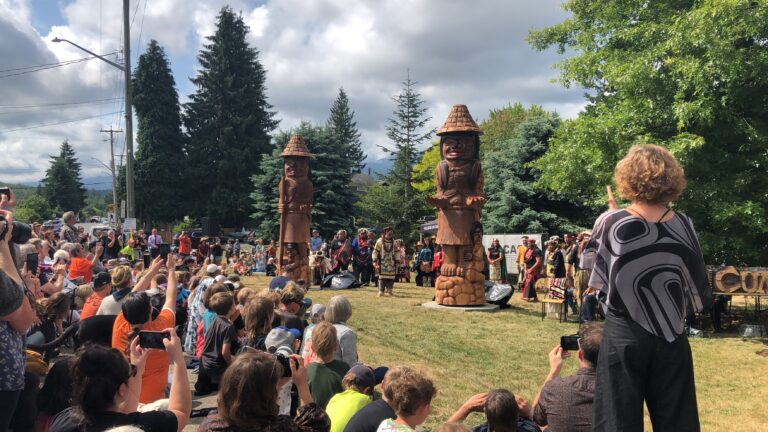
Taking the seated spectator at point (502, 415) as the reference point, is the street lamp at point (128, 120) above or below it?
above

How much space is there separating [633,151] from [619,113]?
32.4ft

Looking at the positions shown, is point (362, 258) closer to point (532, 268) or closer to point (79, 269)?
point (532, 268)

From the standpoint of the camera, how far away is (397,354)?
8.28m

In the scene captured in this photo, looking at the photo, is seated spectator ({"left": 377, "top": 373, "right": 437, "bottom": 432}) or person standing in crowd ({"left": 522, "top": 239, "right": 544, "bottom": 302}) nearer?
seated spectator ({"left": 377, "top": 373, "right": 437, "bottom": 432})

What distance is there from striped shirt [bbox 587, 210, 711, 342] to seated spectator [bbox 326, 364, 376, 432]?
5.91 ft

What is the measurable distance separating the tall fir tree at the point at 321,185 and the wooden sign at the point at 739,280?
22361mm

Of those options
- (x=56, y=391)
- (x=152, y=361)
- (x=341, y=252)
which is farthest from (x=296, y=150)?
(x=56, y=391)

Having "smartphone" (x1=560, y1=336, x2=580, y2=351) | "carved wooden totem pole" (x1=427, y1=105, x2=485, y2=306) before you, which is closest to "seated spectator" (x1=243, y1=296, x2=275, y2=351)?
"smartphone" (x1=560, y1=336, x2=580, y2=351)

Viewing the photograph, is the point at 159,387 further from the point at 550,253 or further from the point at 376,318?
the point at 550,253

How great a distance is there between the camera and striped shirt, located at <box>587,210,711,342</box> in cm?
251

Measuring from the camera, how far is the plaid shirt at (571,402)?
3.25 metres

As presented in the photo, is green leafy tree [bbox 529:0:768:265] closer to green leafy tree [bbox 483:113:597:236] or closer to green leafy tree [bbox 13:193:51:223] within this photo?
green leafy tree [bbox 483:113:597:236]

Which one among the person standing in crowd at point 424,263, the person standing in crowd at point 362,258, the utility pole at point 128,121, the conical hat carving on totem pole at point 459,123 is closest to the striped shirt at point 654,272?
the conical hat carving on totem pole at point 459,123

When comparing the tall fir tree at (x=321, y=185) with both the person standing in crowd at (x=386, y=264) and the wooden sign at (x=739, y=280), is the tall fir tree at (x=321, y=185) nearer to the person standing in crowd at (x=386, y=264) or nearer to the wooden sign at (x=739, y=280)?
the person standing in crowd at (x=386, y=264)
